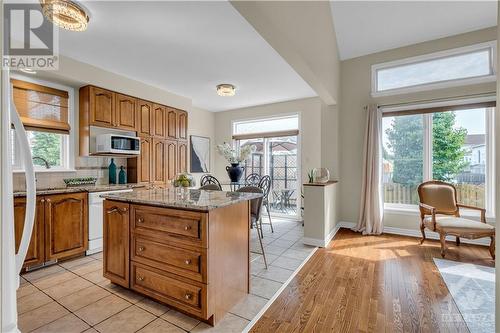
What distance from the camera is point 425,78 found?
389cm

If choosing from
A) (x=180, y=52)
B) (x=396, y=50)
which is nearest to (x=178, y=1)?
(x=180, y=52)

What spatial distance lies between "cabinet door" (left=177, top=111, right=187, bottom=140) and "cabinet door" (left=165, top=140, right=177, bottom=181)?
0.85ft

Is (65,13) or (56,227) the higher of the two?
(65,13)

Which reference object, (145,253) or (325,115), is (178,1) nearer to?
(145,253)

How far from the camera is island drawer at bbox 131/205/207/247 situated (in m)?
1.76

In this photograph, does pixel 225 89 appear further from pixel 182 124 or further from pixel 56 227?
pixel 56 227

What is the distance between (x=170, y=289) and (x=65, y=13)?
2.61 m

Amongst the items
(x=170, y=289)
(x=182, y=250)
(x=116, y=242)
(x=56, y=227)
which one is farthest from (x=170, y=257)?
(x=56, y=227)

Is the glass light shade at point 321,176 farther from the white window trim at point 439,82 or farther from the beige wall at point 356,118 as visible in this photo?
the white window trim at point 439,82

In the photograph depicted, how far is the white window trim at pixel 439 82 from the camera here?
11.4 feet

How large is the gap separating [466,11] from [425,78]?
94 cm

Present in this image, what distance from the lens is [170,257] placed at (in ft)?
6.32

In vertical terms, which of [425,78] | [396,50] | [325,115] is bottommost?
[325,115]

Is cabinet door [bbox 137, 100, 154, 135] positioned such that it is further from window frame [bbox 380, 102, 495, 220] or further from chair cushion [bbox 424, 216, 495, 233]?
chair cushion [bbox 424, 216, 495, 233]
